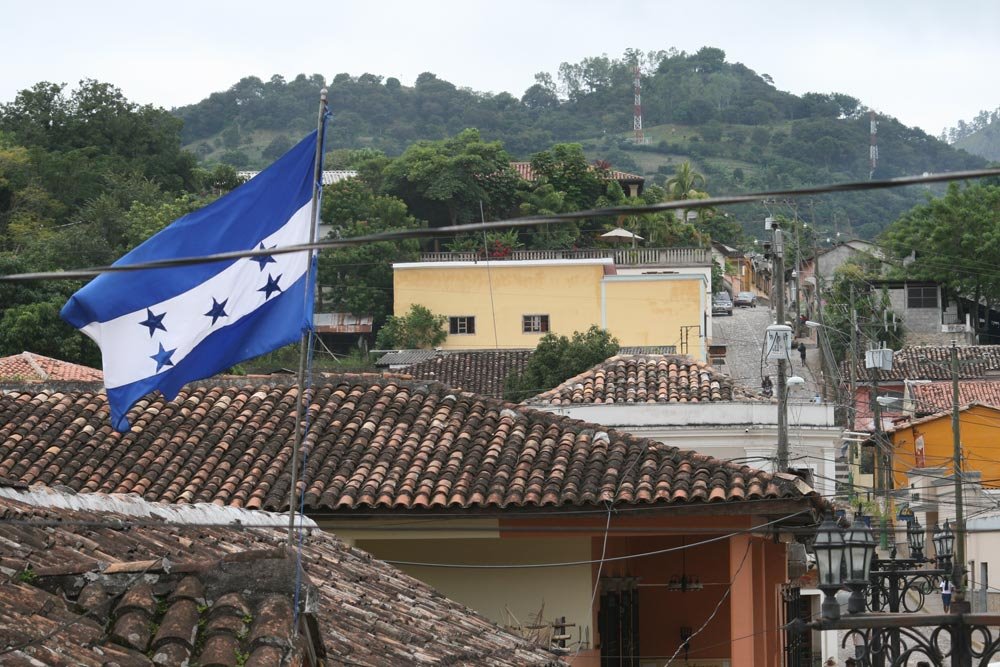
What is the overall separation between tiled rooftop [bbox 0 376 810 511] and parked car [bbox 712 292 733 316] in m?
57.2

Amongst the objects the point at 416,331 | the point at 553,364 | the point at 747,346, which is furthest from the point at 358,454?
the point at 747,346

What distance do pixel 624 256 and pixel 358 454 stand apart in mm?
39717

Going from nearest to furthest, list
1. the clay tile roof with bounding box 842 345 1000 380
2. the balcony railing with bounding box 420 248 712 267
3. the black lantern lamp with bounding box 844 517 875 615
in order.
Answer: the black lantern lamp with bounding box 844 517 875 615
the balcony railing with bounding box 420 248 712 267
the clay tile roof with bounding box 842 345 1000 380

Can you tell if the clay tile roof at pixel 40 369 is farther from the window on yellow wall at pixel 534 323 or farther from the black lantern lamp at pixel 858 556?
the black lantern lamp at pixel 858 556

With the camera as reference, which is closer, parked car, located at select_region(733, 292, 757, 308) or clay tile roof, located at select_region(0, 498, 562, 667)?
clay tile roof, located at select_region(0, 498, 562, 667)

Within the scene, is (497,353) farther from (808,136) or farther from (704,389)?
(808,136)

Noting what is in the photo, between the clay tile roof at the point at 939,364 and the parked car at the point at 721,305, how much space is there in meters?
16.4

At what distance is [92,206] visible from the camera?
56.6 meters

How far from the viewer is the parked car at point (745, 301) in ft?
266

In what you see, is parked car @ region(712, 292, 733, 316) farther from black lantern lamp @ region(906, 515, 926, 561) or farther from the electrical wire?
the electrical wire

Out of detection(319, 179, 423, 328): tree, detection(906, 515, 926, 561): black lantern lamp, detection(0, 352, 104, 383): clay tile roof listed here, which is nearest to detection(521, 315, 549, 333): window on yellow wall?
detection(319, 179, 423, 328): tree

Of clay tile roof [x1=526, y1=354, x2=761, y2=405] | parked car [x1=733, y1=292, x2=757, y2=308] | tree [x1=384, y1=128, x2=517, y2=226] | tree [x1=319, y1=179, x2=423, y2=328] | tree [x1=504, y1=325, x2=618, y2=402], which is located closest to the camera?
clay tile roof [x1=526, y1=354, x2=761, y2=405]

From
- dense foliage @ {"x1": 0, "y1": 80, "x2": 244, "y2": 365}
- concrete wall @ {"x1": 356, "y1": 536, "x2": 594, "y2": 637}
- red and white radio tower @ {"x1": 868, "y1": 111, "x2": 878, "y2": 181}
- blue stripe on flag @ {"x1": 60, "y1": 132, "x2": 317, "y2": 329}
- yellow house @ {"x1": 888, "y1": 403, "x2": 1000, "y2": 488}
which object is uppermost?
red and white radio tower @ {"x1": 868, "y1": 111, "x2": 878, "y2": 181}

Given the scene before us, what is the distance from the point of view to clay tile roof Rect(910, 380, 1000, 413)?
1827 inches
